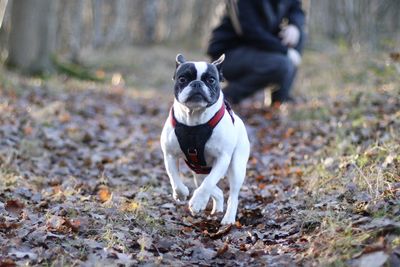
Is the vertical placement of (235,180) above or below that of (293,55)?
above

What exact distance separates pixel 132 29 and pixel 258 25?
2229 cm

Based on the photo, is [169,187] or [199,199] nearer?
[199,199]

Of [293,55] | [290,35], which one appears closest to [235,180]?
[290,35]

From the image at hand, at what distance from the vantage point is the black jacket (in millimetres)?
9984

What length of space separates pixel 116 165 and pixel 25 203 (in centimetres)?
214

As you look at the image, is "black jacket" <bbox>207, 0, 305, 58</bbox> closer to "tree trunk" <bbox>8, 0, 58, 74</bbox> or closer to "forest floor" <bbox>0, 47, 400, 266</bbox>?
"forest floor" <bbox>0, 47, 400, 266</bbox>

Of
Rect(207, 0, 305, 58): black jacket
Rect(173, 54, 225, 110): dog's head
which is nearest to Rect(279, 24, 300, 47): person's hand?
Rect(207, 0, 305, 58): black jacket

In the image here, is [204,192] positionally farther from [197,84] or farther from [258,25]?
[258,25]

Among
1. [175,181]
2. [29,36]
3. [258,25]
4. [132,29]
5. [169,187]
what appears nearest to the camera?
[175,181]

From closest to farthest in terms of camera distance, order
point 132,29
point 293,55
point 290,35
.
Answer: point 290,35, point 293,55, point 132,29

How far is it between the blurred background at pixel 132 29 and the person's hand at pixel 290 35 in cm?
118

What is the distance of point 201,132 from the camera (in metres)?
5.00

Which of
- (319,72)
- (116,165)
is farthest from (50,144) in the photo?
(319,72)

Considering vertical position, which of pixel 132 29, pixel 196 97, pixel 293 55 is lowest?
pixel 132 29
